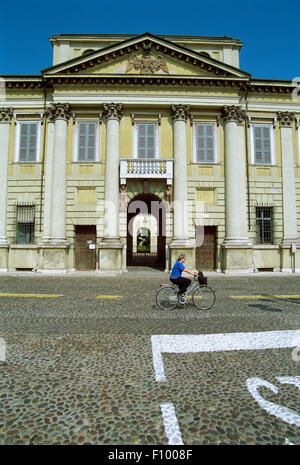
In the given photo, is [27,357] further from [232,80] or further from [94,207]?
[232,80]

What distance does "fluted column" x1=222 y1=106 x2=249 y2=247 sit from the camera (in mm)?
17531

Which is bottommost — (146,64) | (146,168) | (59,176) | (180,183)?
(180,183)

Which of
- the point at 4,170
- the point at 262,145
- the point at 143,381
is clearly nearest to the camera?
the point at 143,381

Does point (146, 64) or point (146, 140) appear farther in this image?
point (146, 140)

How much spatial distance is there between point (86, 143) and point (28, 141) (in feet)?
13.3

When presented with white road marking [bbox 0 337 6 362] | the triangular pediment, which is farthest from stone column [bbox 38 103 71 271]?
white road marking [bbox 0 337 6 362]

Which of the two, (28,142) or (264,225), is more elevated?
(28,142)

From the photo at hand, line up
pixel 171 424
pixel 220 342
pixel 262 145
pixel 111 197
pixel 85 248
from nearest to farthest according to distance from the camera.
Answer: pixel 171 424, pixel 220 342, pixel 111 197, pixel 85 248, pixel 262 145

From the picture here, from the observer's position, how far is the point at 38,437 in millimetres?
2344

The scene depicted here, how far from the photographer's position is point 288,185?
60.8ft

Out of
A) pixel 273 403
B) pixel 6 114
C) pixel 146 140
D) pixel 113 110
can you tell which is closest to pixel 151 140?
pixel 146 140

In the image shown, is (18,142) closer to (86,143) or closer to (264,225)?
(86,143)

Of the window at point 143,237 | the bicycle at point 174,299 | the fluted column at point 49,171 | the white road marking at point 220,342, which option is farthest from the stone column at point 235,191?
the window at point 143,237
